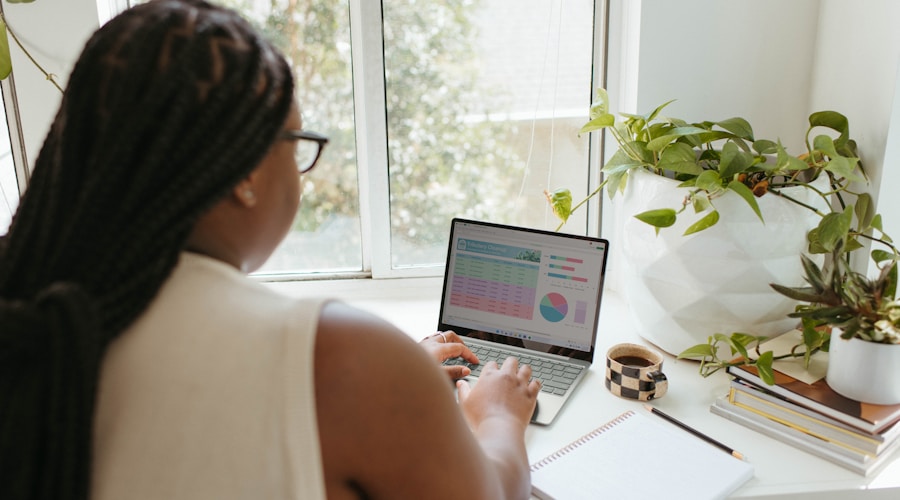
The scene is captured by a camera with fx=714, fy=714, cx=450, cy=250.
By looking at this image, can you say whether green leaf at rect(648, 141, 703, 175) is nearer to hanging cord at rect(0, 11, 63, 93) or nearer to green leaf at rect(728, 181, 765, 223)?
green leaf at rect(728, 181, 765, 223)

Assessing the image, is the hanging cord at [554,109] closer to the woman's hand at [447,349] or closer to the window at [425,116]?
the window at [425,116]

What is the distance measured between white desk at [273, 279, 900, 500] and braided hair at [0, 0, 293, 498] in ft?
1.97

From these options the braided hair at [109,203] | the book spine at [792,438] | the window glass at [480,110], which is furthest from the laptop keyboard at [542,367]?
the braided hair at [109,203]

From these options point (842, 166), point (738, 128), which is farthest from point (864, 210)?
point (738, 128)

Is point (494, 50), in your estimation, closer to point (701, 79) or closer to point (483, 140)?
point (483, 140)

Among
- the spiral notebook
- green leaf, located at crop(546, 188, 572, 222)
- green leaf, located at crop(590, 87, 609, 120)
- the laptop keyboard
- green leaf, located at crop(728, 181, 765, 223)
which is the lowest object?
the spiral notebook

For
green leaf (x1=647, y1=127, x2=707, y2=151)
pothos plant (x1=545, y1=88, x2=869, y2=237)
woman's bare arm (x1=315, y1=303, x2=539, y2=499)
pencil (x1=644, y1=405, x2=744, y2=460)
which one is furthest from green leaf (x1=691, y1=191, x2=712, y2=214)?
woman's bare arm (x1=315, y1=303, x2=539, y2=499)

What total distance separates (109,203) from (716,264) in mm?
904

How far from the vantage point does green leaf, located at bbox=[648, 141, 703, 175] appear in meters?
1.13

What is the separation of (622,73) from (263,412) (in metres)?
1.15

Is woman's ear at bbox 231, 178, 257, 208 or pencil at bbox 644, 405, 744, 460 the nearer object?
woman's ear at bbox 231, 178, 257, 208

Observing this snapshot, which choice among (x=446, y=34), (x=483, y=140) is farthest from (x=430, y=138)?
(x=446, y=34)

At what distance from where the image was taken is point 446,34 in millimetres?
1472

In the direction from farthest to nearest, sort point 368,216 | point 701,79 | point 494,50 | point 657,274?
point 368,216 → point 494,50 → point 701,79 → point 657,274
